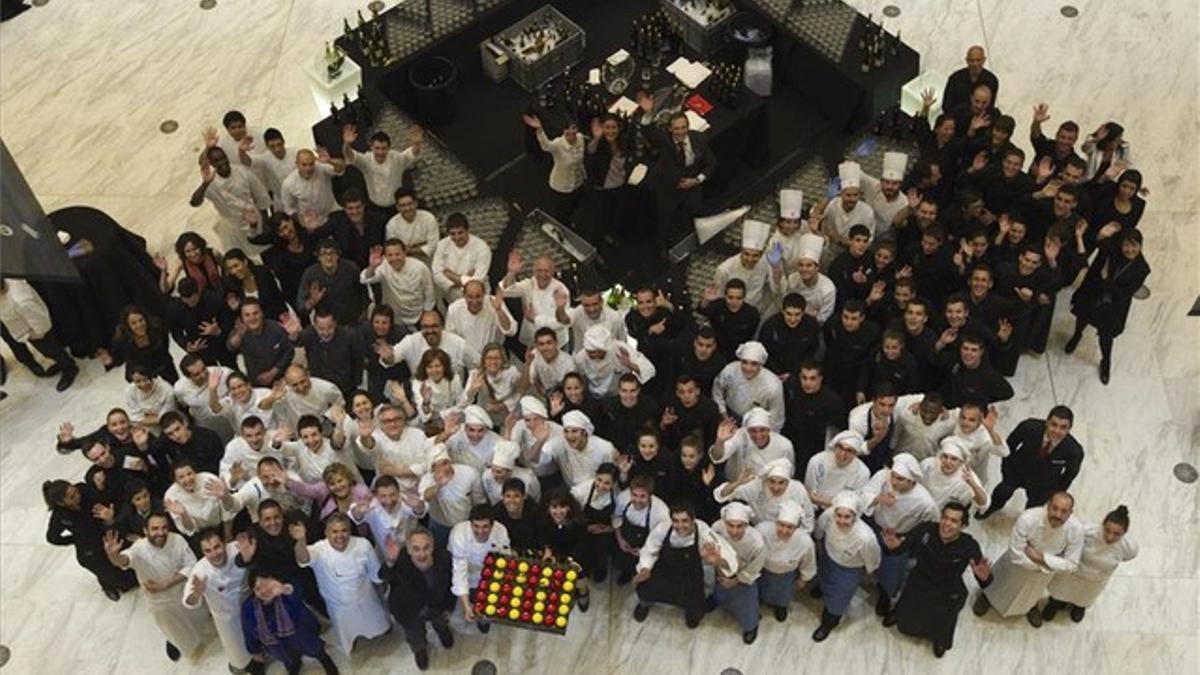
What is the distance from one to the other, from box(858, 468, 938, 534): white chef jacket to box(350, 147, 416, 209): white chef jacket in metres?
3.54

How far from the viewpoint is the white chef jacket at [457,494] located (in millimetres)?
6426

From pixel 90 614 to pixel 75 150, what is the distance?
3.89 m

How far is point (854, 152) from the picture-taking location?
8.27 metres

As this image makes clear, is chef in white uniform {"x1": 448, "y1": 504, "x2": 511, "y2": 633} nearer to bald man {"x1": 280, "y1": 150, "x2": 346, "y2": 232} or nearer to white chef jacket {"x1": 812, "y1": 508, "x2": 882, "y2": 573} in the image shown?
white chef jacket {"x1": 812, "y1": 508, "x2": 882, "y2": 573}

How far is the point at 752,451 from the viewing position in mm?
6566

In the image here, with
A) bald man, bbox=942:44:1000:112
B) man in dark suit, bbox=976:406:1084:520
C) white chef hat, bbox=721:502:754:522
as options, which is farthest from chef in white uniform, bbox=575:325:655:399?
bald man, bbox=942:44:1000:112

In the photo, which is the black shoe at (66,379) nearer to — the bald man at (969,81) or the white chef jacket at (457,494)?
the white chef jacket at (457,494)

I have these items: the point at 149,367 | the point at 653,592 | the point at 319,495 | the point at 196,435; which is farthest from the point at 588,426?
the point at 149,367

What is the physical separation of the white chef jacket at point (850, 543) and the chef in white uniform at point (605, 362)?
1256 millimetres

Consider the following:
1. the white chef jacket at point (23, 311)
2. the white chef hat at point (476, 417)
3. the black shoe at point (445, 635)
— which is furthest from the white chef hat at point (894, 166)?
the white chef jacket at point (23, 311)

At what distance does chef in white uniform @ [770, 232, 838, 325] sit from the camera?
712 cm

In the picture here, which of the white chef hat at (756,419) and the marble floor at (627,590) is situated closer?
the white chef hat at (756,419)

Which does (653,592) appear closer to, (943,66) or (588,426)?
(588,426)

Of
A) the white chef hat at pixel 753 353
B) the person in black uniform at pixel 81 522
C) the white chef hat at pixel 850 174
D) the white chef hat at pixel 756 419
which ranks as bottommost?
the person in black uniform at pixel 81 522
